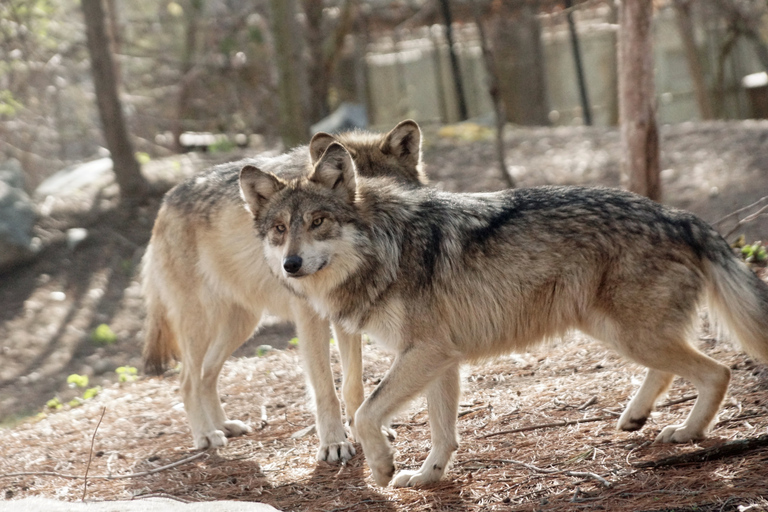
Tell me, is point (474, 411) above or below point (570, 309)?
below

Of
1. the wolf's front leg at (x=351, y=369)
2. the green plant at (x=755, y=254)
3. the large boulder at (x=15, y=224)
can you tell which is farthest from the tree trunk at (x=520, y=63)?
→ the wolf's front leg at (x=351, y=369)

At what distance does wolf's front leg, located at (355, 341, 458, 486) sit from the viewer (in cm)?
377

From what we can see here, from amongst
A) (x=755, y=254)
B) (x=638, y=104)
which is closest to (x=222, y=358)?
(x=755, y=254)

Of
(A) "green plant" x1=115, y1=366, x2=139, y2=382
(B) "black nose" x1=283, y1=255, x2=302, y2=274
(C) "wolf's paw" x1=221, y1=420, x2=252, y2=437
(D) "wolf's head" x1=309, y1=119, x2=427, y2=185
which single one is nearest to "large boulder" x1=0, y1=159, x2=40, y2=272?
(A) "green plant" x1=115, y1=366, x2=139, y2=382

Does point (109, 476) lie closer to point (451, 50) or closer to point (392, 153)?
point (392, 153)

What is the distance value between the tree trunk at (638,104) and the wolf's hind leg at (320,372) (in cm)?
418

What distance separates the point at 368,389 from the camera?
5.70 meters

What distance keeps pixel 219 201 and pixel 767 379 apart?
353 centimetres

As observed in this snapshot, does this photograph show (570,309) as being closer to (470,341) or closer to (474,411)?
(470,341)

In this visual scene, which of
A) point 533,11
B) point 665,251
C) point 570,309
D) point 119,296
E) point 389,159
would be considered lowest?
point 119,296

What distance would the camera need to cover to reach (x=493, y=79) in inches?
403

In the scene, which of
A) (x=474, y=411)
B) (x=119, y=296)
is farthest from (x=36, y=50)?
(x=474, y=411)

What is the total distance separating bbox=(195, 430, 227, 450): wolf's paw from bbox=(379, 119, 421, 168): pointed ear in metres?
2.22

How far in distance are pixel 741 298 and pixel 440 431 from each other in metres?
1.62
